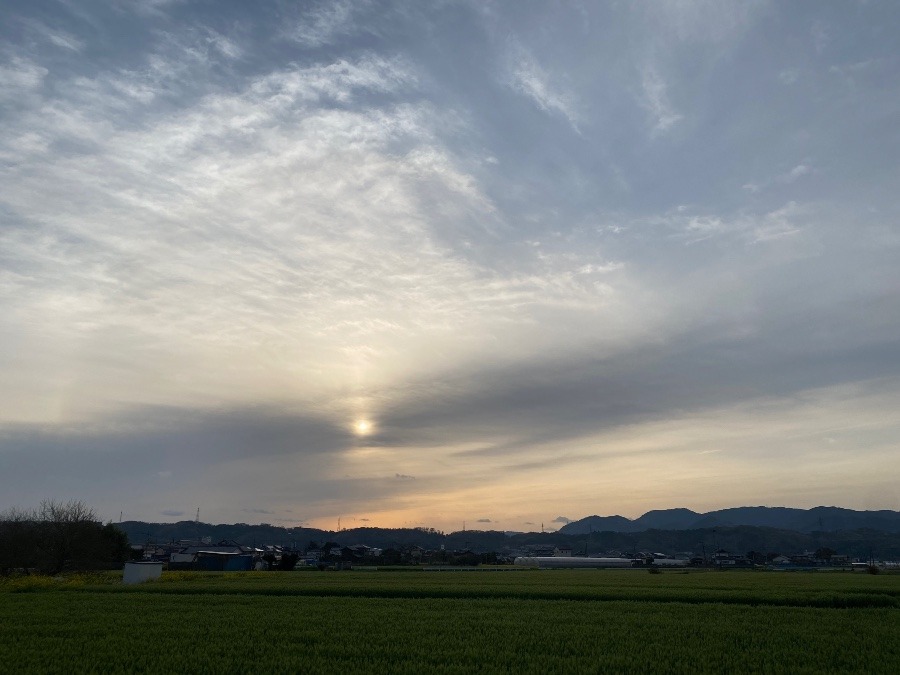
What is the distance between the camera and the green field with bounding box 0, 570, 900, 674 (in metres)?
19.2

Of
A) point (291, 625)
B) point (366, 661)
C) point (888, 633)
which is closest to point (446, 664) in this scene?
point (366, 661)

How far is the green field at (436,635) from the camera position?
19156 mm

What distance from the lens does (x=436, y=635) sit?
962 inches

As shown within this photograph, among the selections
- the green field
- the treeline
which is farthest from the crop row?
the treeline

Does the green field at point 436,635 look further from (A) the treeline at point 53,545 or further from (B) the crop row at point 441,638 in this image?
(A) the treeline at point 53,545

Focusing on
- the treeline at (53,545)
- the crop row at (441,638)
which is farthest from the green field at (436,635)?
the treeline at (53,545)

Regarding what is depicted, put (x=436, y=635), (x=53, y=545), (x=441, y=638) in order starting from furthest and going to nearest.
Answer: (x=53, y=545), (x=436, y=635), (x=441, y=638)

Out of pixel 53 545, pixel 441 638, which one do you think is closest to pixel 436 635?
pixel 441 638

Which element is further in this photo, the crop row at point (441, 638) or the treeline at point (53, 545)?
the treeline at point (53, 545)

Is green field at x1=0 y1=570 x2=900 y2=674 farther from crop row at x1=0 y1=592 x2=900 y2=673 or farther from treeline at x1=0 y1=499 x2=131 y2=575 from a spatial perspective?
treeline at x1=0 y1=499 x2=131 y2=575

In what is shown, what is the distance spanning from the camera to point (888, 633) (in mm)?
25859

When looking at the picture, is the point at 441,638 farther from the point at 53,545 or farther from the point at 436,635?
the point at 53,545

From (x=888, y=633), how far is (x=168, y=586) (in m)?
47.6

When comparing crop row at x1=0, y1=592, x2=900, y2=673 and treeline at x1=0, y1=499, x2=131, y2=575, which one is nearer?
crop row at x1=0, y1=592, x2=900, y2=673
